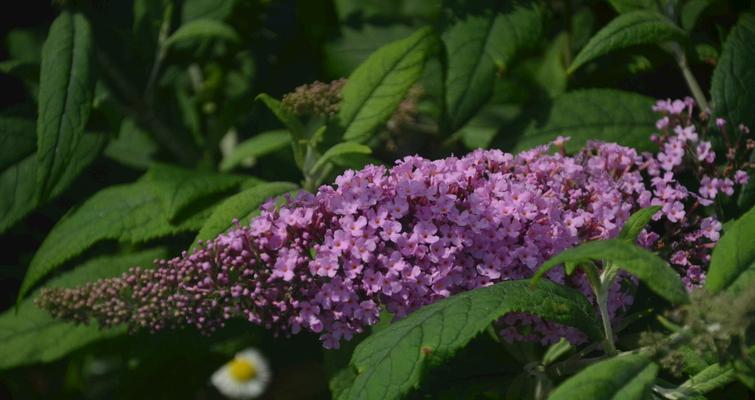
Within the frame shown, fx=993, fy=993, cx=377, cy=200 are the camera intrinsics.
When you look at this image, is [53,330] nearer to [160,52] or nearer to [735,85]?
[160,52]

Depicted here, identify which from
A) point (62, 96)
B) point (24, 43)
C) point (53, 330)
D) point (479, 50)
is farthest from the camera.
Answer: point (24, 43)

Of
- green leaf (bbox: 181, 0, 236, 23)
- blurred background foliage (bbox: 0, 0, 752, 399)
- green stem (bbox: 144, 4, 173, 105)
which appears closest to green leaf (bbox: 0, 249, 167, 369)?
blurred background foliage (bbox: 0, 0, 752, 399)

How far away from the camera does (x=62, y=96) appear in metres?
2.62

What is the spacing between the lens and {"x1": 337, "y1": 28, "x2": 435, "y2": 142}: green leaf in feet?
8.82

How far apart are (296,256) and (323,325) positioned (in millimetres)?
176

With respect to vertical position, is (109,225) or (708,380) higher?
(708,380)

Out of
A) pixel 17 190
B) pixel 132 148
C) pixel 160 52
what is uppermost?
pixel 160 52

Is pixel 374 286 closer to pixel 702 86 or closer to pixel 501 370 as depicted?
pixel 501 370

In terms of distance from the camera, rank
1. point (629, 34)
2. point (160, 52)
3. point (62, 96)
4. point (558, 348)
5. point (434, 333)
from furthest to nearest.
A: point (160, 52)
point (629, 34)
point (62, 96)
point (558, 348)
point (434, 333)

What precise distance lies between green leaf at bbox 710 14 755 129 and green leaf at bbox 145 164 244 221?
1.37 m

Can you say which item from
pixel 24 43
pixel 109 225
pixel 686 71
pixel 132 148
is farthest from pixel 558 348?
pixel 24 43

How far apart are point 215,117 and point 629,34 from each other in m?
1.71

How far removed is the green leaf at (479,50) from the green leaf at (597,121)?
0.63 feet

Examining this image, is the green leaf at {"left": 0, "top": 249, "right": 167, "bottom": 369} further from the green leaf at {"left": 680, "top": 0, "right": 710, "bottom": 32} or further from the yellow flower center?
the green leaf at {"left": 680, "top": 0, "right": 710, "bottom": 32}
